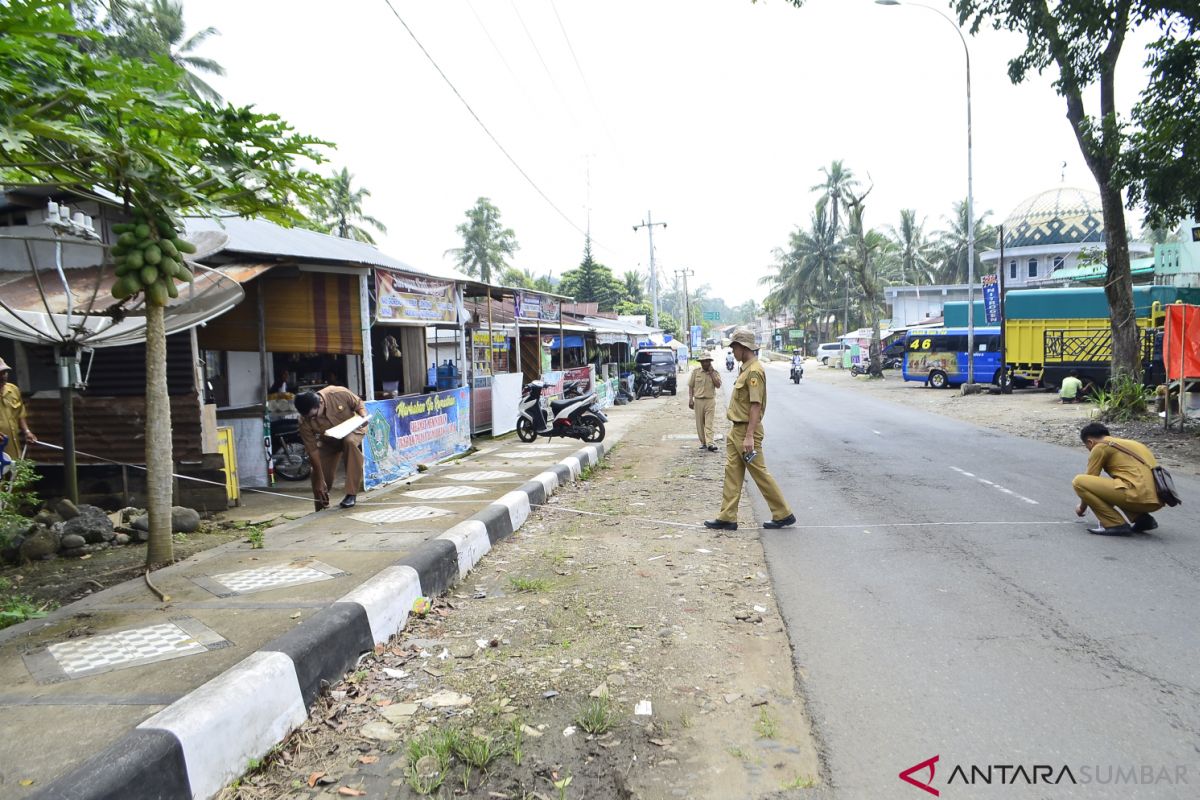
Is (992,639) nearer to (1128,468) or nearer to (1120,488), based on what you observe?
(1120,488)

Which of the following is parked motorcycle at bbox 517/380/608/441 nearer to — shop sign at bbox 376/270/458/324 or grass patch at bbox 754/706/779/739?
shop sign at bbox 376/270/458/324

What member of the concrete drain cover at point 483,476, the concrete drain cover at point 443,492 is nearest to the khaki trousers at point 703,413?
the concrete drain cover at point 483,476

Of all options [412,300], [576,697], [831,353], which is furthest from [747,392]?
[831,353]

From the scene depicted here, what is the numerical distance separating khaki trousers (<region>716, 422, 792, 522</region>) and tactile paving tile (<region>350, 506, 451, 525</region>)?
2.82 meters

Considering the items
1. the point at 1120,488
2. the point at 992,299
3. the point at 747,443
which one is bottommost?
the point at 1120,488

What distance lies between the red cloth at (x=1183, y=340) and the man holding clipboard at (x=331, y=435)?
12942 mm

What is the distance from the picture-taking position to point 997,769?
9.75ft

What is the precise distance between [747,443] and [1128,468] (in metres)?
3.15

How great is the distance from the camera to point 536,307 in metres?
17.3

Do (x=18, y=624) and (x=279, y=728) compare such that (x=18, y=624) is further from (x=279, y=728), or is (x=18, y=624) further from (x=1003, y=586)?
(x=1003, y=586)

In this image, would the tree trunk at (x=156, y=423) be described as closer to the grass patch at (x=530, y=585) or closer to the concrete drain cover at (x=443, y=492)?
the grass patch at (x=530, y=585)

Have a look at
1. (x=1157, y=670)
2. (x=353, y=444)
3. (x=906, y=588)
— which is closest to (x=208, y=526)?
(x=353, y=444)

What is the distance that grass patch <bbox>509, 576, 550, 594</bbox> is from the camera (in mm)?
5598

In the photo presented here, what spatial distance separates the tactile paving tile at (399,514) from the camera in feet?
24.4
